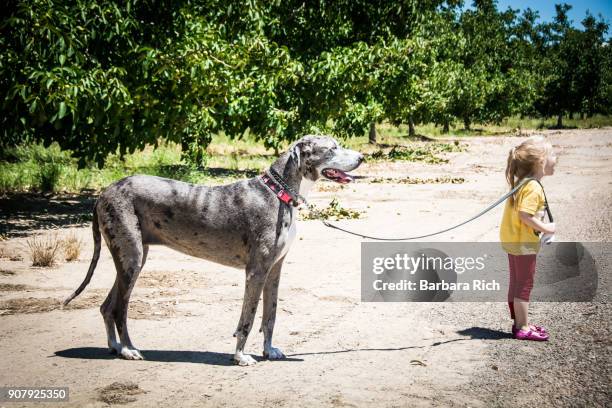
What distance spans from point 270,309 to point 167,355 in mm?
1076

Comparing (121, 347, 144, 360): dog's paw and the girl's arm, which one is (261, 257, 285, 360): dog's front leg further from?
the girl's arm

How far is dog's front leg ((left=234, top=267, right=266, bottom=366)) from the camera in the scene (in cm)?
574

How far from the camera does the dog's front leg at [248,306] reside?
574 cm

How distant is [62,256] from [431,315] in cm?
623

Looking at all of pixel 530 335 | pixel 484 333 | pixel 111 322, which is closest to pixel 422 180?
pixel 484 333

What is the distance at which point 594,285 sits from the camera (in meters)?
8.23

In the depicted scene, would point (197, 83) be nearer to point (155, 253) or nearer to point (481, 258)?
point (155, 253)

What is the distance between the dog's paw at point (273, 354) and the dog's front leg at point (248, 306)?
24 cm

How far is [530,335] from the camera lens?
6359 mm

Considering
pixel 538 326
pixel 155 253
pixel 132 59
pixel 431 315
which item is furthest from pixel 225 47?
pixel 538 326

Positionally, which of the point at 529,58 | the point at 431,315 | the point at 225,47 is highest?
the point at 529,58

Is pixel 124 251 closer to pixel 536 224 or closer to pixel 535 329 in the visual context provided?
pixel 536 224

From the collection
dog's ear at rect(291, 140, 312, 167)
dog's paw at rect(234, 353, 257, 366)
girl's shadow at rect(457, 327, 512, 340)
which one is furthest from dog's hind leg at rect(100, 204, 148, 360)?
girl's shadow at rect(457, 327, 512, 340)

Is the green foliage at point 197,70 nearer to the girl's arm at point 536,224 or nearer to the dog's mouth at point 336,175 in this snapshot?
the dog's mouth at point 336,175
